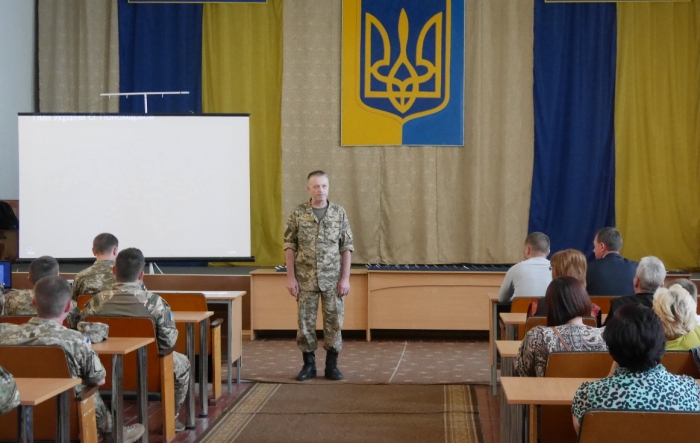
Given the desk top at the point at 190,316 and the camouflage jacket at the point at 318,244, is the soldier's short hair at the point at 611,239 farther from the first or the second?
the desk top at the point at 190,316

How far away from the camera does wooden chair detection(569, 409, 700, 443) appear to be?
7.12 feet

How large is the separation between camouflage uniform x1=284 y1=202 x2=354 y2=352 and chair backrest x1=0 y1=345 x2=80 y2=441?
9.13ft

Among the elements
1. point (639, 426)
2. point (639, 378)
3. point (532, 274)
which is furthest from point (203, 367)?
point (639, 426)

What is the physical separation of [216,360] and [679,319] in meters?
2.96

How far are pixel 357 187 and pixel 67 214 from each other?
2.94m

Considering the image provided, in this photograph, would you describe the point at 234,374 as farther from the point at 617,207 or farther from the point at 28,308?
the point at 617,207

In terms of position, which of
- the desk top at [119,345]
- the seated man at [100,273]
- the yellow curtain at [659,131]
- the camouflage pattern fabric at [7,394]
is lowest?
the desk top at [119,345]

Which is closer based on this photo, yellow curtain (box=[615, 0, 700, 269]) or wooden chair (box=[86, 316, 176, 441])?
wooden chair (box=[86, 316, 176, 441])

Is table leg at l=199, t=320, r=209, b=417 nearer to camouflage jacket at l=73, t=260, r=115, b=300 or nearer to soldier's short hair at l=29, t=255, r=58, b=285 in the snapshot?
camouflage jacket at l=73, t=260, r=115, b=300

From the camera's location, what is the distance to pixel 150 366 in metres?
4.16

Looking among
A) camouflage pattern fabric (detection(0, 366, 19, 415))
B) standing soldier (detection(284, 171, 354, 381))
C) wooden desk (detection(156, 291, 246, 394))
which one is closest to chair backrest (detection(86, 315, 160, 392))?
wooden desk (detection(156, 291, 246, 394))

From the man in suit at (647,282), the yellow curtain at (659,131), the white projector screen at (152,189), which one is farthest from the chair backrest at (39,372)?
the yellow curtain at (659,131)

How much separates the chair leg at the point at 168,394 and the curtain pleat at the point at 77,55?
5306mm

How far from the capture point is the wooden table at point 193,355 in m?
4.61
